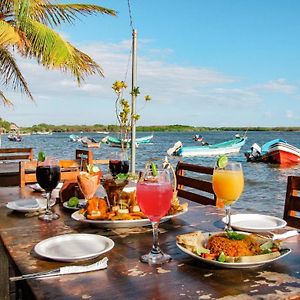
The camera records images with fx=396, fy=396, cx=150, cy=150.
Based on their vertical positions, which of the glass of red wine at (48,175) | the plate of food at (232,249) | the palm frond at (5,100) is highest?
the palm frond at (5,100)

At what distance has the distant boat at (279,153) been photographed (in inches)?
910

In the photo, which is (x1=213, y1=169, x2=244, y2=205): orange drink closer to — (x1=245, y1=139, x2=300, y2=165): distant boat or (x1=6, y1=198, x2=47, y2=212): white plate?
(x1=6, y1=198, x2=47, y2=212): white plate

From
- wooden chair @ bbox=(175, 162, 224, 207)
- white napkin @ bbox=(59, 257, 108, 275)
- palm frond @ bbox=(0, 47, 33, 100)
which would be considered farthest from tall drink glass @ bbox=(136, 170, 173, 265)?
palm frond @ bbox=(0, 47, 33, 100)

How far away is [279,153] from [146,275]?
77.1 ft

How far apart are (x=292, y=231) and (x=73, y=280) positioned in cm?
84

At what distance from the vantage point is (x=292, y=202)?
216 centimetres

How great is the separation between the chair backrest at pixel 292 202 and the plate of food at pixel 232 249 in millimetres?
997

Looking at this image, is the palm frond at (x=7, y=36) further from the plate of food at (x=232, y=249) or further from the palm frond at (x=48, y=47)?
the plate of food at (x=232, y=249)

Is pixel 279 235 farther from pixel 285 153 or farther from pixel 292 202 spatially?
pixel 285 153

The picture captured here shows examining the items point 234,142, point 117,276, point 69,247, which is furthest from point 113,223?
point 234,142

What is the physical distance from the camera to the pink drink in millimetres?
1189

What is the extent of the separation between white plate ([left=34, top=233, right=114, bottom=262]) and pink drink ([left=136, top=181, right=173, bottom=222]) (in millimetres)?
165

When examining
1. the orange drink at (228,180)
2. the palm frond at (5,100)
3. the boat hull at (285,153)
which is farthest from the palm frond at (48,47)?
the boat hull at (285,153)

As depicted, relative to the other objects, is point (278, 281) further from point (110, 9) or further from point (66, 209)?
point (110, 9)
